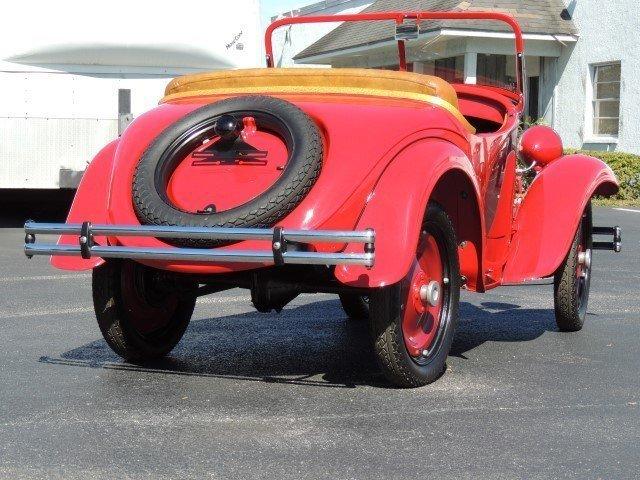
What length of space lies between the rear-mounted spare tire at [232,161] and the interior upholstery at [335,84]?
0.39 m

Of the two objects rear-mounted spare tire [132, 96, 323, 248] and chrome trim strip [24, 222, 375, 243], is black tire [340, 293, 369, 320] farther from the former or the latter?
chrome trim strip [24, 222, 375, 243]

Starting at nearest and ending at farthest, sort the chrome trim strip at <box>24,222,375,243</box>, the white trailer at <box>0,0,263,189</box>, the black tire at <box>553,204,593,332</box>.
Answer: the chrome trim strip at <box>24,222,375,243</box> < the black tire at <box>553,204,593,332</box> < the white trailer at <box>0,0,263,189</box>

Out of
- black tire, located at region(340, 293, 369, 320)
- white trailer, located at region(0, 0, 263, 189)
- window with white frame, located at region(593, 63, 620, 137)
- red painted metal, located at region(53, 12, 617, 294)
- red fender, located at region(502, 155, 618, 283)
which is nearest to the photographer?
red painted metal, located at region(53, 12, 617, 294)

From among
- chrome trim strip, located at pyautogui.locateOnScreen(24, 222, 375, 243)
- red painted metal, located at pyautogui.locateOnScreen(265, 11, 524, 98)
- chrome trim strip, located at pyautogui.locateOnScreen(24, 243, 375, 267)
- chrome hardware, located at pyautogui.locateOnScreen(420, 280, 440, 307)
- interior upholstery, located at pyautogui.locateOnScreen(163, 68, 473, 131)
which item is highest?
red painted metal, located at pyautogui.locateOnScreen(265, 11, 524, 98)

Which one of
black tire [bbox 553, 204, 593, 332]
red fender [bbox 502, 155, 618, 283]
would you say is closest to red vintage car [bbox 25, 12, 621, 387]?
red fender [bbox 502, 155, 618, 283]

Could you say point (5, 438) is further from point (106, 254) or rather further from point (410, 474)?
point (410, 474)

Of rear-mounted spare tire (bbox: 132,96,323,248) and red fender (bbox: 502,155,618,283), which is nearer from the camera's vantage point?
rear-mounted spare tire (bbox: 132,96,323,248)

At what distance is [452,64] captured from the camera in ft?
24.8

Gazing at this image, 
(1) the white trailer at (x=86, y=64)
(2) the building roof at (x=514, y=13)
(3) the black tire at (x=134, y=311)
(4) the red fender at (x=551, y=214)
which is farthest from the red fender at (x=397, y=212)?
(2) the building roof at (x=514, y=13)

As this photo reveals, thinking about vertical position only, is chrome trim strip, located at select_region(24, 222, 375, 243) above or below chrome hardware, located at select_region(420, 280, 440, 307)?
above

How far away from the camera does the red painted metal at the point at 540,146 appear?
7.50m

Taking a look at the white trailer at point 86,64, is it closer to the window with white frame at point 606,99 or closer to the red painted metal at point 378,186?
the red painted metal at point 378,186

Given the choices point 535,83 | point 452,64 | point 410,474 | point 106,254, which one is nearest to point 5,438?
point 106,254

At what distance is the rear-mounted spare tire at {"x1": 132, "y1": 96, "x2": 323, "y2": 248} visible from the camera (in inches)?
194
